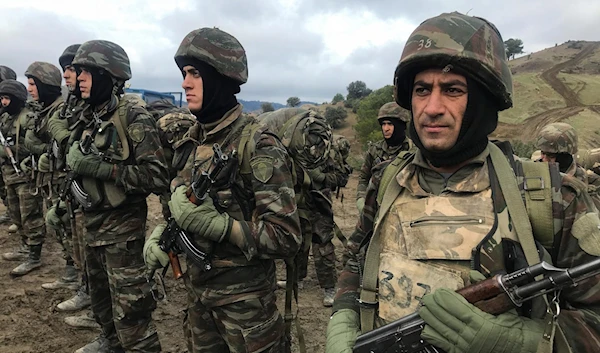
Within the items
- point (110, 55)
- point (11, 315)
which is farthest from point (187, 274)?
point (11, 315)

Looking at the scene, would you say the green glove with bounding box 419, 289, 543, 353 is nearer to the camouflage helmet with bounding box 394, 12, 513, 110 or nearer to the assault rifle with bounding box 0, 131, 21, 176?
the camouflage helmet with bounding box 394, 12, 513, 110

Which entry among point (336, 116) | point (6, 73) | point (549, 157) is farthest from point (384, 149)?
point (336, 116)

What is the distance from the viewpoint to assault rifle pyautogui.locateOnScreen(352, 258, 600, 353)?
126 cm

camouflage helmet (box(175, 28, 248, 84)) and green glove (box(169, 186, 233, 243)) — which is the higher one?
camouflage helmet (box(175, 28, 248, 84))

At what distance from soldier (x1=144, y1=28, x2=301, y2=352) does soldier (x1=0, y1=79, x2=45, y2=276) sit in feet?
15.9

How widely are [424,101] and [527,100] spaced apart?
33.2 meters

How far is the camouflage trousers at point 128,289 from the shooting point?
3502 millimetres

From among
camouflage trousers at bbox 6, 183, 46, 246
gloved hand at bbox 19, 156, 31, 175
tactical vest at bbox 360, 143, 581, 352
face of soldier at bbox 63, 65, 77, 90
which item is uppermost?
face of soldier at bbox 63, 65, 77, 90

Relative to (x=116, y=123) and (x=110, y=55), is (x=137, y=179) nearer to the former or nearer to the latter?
(x=116, y=123)

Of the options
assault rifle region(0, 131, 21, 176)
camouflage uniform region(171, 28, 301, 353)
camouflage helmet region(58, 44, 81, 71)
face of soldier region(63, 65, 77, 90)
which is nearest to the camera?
camouflage uniform region(171, 28, 301, 353)

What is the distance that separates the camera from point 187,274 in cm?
276

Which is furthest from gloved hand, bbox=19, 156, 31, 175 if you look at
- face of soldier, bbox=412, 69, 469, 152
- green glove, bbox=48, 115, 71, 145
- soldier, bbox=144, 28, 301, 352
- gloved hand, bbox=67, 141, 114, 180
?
face of soldier, bbox=412, 69, 469, 152

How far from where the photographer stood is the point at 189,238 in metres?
2.57

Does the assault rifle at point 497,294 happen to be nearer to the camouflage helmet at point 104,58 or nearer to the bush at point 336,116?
the camouflage helmet at point 104,58
